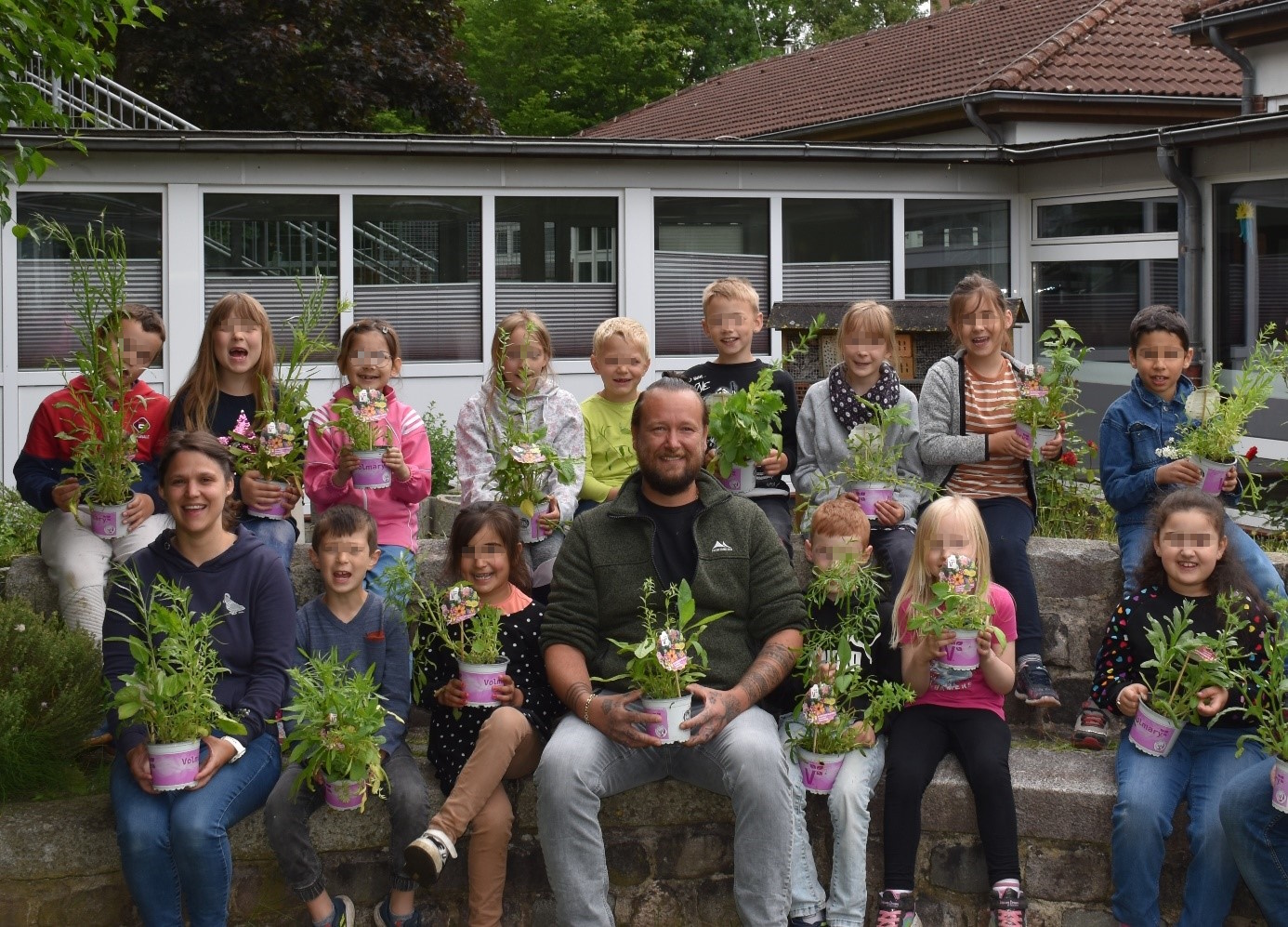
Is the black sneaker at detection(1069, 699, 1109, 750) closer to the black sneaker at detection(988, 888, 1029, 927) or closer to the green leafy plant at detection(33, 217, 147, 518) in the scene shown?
the black sneaker at detection(988, 888, 1029, 927)

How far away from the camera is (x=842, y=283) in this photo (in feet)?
43.9

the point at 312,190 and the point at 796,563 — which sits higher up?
the point at 312,190

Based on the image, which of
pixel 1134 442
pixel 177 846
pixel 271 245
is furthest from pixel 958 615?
pixel 271 245

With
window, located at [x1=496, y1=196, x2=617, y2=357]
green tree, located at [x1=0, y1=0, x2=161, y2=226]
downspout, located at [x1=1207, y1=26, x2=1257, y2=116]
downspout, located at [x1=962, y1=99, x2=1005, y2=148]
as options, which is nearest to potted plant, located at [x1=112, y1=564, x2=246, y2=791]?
green tree, located at [x1=0, y1=0, x2=161, y2=226]

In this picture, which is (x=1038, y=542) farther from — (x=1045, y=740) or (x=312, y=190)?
(x=312, y=190)

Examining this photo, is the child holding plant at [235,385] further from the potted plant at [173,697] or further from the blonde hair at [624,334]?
the blonde hair at [624,334]

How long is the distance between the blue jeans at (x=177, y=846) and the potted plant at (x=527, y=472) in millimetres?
1412

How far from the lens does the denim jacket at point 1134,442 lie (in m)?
5.48

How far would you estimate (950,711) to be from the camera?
15.5ft

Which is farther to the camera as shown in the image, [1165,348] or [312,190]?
[312,190]

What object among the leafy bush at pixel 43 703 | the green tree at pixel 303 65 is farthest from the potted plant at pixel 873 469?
the green tree at pixel 303 65

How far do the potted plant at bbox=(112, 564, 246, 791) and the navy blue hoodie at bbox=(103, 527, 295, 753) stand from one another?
0.17m

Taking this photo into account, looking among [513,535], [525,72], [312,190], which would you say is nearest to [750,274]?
[312,190]

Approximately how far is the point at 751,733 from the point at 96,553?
2455 millimetres
